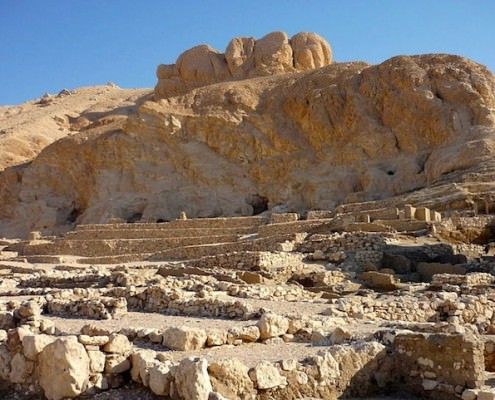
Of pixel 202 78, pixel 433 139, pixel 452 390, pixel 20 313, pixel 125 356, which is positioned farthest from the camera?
pixel 202 78

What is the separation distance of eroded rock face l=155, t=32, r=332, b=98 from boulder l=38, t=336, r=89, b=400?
4385 centimetres

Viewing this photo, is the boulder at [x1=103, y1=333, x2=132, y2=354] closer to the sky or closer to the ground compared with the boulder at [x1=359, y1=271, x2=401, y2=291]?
closer to the sky

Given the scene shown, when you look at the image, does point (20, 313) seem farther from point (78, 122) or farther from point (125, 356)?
point (78, 122)

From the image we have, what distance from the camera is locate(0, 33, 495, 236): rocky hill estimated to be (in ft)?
112

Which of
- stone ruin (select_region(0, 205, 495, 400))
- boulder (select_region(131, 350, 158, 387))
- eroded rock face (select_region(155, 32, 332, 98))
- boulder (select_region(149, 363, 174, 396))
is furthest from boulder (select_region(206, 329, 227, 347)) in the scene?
eroded rock face (select_region(155, 32, 332, 98))

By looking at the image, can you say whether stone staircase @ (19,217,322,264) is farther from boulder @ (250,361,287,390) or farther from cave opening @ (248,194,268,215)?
boulder @ (250,361,287,390)

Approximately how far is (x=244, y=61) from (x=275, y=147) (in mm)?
13689

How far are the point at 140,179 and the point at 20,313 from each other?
108 feet

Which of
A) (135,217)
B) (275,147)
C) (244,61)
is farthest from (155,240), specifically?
(244,61)

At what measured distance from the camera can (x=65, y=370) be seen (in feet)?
18.5

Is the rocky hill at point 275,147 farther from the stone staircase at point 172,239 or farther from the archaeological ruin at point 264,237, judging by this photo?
the stone staircase at point 172,239

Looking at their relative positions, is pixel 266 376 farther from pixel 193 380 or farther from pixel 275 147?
pixel 275 147

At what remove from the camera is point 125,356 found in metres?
5.98

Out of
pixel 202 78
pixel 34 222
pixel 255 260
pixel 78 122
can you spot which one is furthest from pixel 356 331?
pixel 78 122
